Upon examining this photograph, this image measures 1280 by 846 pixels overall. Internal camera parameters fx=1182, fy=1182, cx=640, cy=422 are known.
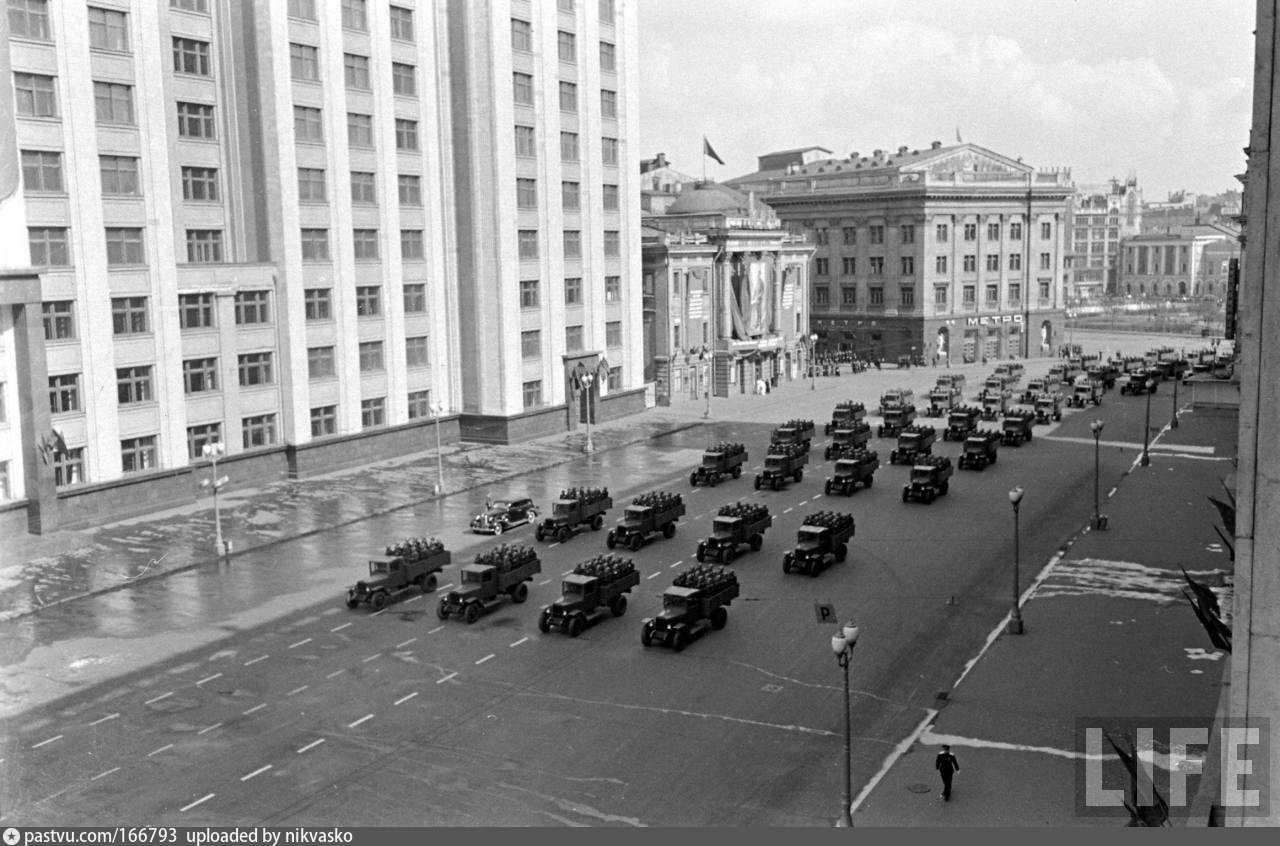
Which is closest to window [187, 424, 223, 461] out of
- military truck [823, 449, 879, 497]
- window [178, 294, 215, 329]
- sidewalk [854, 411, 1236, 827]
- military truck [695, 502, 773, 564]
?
window [178, 294, 215, 329]

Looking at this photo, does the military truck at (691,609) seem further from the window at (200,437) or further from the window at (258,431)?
the window at (258,431)

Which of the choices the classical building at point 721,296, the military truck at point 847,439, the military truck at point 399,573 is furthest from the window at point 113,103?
the classical building at point 721,296

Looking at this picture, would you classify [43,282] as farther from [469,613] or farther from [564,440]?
[564,440]

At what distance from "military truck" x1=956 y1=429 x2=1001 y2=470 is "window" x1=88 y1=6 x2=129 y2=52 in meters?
45.4

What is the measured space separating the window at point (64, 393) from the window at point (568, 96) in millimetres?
37873

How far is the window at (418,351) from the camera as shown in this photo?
71312 mm

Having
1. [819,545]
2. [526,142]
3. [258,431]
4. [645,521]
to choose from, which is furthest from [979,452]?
[258,431]

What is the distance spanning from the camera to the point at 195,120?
59.8 metres

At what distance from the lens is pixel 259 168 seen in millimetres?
61094

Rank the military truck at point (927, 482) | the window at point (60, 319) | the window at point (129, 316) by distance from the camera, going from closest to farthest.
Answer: the window at point (60, 319) < the window at point (129, 316) < the military truck at point (927, 482)

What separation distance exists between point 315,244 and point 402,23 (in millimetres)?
14905

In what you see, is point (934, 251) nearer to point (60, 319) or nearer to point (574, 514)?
point (574, 514)

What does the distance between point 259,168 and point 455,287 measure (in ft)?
52.3

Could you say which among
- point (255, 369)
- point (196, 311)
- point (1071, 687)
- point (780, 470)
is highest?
point (196, 311)
